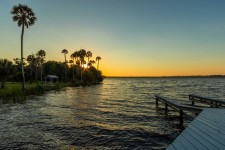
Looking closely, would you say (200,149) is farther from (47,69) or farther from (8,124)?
(47,69)

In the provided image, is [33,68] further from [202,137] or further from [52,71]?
[202,137]

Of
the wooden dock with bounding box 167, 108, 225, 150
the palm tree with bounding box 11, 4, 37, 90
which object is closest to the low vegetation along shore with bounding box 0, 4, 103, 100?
the palm tree with bounding box 11, 4, 37, 90

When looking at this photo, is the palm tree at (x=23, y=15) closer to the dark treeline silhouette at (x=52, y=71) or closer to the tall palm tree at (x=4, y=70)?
the tall palm tree at (x=4, y=70)

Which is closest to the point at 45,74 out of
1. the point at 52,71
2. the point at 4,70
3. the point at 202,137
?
the point at 52,71

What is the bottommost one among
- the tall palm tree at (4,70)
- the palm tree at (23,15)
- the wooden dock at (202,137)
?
the wooden dock at (202,137)

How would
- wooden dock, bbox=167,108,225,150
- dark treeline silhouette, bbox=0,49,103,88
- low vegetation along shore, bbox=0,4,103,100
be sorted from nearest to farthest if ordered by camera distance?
wooden dock, bbox=167,108,225,150
low vegetation along shore, bbox=0,4,103,100
dark treeline silhouette, bbox=0,49,103,88

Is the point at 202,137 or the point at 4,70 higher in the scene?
the point at 4,70

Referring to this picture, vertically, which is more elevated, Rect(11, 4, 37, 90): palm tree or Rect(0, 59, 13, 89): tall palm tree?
Rect(11, 4, 37, 90): palm tree

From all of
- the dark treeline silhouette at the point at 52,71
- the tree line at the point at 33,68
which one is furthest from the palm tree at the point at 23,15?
the dark treeline silhouette at the point at 52,71

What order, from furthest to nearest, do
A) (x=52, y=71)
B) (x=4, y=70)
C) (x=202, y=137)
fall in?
1. (x=52, y=71)
2. (x=4, y=70)
3. (x=202, y=137)

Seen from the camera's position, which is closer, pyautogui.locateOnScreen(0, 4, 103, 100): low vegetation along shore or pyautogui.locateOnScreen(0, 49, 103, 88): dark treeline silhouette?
pyautogui.locateOnScreen(0, 4, 103, 100): low vegetation along shore

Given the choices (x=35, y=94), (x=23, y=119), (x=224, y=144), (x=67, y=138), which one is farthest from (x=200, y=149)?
(x=35, y=94)

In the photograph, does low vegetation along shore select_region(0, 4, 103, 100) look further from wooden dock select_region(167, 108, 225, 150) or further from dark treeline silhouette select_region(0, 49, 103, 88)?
wooden dock select_region(167, 108, 225, 150)

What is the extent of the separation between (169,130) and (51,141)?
27.8ft
